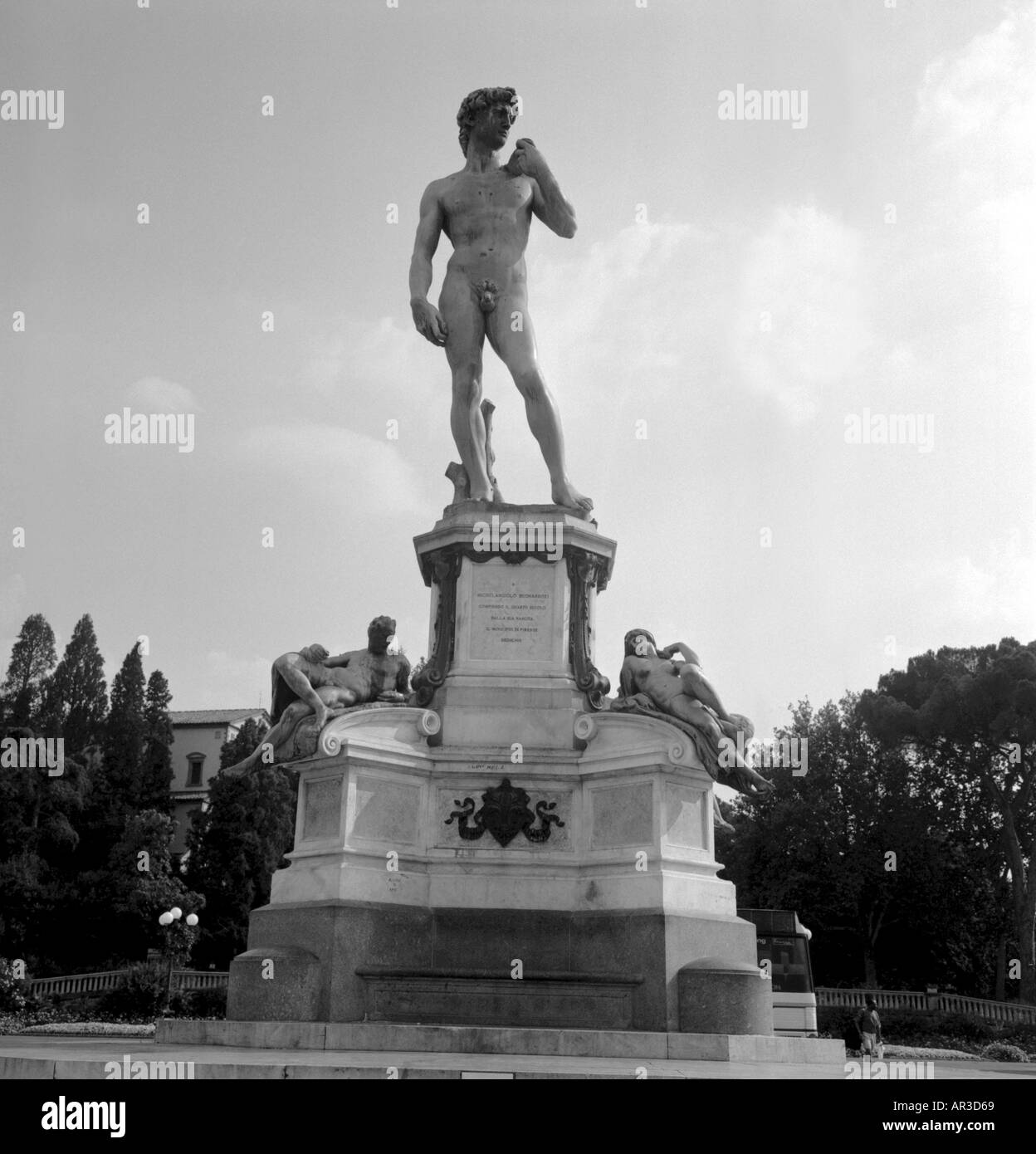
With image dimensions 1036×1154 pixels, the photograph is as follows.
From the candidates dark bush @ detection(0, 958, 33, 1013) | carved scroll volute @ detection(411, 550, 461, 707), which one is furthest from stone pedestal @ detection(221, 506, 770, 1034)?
dark bush @ detection(0, 958, 33, 1013)

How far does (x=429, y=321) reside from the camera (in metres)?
13.7

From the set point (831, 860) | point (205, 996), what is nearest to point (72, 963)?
point (205, 996)

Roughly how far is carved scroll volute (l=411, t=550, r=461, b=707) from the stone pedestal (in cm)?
2

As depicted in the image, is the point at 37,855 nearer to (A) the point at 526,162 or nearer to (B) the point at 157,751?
(B) the point at 157,751

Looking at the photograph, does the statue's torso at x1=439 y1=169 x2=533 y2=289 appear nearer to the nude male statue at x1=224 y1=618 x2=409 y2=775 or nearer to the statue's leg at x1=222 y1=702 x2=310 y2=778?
the nude male statue at x1=224 y1=618 x2=409 y2=775

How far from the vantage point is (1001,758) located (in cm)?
5147

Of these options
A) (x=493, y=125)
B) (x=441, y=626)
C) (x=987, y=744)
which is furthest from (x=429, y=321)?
(x=987, y=744)

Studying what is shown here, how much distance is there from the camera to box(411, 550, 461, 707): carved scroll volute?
41.2 ft

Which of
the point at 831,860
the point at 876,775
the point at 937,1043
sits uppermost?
the point at 876,775

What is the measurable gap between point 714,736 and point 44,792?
5887 cm

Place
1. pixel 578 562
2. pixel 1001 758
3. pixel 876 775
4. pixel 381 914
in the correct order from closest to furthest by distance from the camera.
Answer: pixel 381 914, pixel 578 562, pixel 1001 758, pixel 876 775

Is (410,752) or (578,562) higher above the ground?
(578,562)
